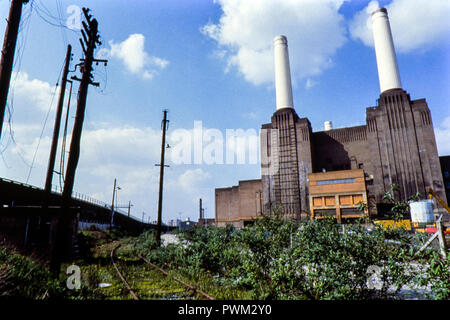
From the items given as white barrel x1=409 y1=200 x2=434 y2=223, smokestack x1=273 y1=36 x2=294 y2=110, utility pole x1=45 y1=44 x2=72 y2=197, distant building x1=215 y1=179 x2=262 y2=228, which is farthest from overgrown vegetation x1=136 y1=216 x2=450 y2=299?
smokestack x1=273 y1=36 x2=294 y2=110

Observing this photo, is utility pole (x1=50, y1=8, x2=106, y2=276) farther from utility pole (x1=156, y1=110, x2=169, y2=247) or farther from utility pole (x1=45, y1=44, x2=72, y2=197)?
utility pole (x1=156, y1=110, x2=169, y2=247)

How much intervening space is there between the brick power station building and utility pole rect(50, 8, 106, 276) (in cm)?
3205

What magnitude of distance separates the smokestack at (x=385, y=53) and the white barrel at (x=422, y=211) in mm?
20338

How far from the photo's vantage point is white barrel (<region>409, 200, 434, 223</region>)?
117ft

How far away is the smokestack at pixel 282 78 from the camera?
5294cm

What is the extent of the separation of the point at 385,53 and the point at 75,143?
52.2 m

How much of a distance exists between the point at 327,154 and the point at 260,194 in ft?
49.5

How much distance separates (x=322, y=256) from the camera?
20.7 feet

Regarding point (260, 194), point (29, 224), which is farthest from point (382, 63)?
point (29, 224)

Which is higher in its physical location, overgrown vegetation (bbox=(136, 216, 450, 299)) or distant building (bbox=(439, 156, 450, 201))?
distant building (bbox=(439, 156, 450, 201))

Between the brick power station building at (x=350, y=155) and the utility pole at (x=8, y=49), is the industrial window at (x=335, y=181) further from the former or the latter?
the utility pole at (x=8, y=49)

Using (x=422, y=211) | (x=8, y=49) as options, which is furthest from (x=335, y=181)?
(x=8, y=49)
